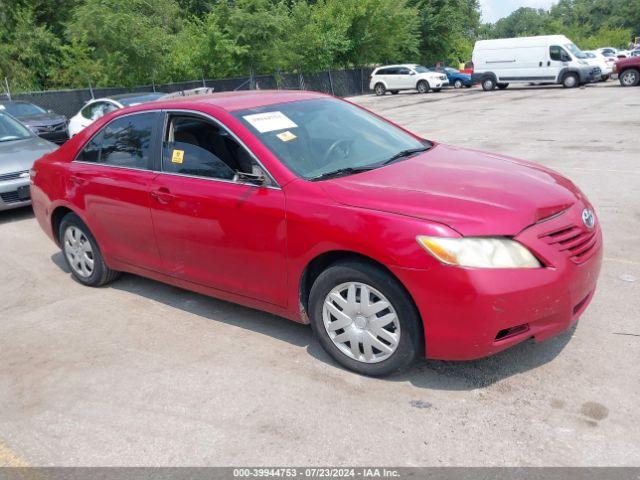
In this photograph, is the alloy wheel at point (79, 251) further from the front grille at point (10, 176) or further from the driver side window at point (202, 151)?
the front grille at point (10, 176)

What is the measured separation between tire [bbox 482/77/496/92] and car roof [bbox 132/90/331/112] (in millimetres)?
29167

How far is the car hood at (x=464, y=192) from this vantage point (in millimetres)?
3201

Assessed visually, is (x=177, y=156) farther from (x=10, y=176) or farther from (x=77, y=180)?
(x=10, y=176)

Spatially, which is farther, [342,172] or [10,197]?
[10,197]

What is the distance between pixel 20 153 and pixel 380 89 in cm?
3000

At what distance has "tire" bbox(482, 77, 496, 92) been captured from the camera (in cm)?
3173

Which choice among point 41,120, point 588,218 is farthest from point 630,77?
point 588,218

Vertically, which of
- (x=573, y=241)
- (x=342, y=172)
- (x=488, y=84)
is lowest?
(x=488, y=84)

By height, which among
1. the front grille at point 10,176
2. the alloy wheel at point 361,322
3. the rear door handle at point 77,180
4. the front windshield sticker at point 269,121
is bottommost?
the alloy wheel at point 361,322

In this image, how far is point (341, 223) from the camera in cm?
341

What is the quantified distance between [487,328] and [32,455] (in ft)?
7.92

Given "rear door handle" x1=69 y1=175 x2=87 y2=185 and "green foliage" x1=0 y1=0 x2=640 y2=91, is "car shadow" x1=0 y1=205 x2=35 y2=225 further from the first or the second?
"green foliage" x1=0 y1=0 x2=640 y2=91

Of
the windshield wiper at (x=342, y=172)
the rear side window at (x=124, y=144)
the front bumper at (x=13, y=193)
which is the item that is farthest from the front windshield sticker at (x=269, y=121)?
the front bumper at (x=13, y=193)

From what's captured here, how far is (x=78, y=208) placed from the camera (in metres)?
5.18
